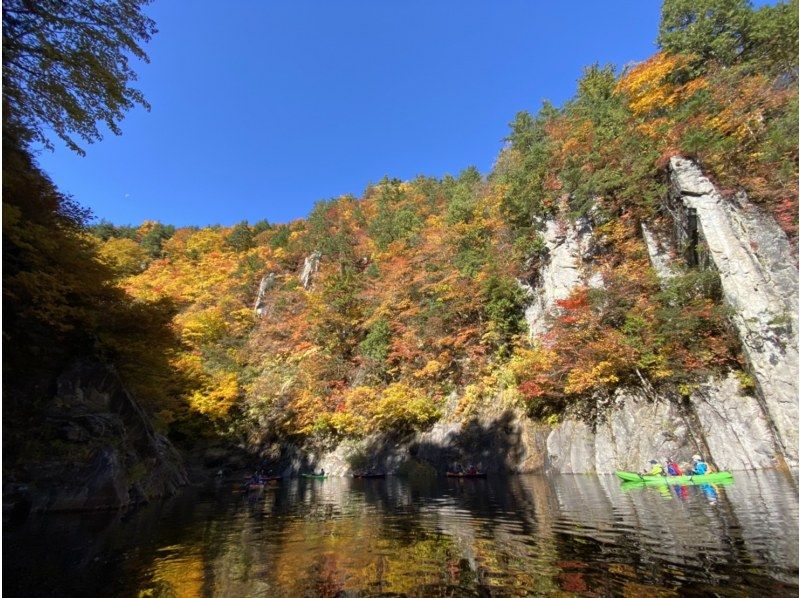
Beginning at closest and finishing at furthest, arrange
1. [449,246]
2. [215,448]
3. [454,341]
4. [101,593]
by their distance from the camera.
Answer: [101,593]
[454,341]
[449,246]
[215,448]

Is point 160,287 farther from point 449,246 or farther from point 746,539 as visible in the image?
point 746,539

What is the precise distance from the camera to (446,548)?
26.3ft

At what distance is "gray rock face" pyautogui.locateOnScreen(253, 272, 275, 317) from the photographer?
153ft

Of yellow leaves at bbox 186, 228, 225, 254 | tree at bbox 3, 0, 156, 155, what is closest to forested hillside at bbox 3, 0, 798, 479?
tree at bbox 3, 0, 156, 155

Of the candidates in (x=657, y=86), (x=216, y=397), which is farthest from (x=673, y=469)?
(x=216, y=397)

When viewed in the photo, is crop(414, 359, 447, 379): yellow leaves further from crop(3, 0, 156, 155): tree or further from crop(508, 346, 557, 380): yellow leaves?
crop(3, 0, 156, 155): tree

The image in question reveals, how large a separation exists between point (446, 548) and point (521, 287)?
21.0 m

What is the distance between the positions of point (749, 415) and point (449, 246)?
2041 centimetres

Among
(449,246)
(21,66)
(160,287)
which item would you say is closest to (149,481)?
(21,66)

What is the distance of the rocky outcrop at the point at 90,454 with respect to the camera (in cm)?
1403

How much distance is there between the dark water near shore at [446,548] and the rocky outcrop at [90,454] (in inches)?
52.2

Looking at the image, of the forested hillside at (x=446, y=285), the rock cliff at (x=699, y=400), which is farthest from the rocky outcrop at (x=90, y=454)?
the rock cliff at (x=699, y=400)

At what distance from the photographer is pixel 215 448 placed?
3556 cm

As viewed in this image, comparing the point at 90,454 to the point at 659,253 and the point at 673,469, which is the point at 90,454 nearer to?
the point at 673,469
